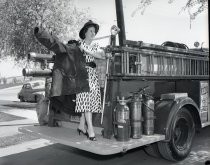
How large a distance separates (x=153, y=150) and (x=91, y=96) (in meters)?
1.52

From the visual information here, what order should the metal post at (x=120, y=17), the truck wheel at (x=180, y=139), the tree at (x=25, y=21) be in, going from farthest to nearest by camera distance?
the tree at (x=25, y=21) < the metal post at (x=120, y=17) < the truck wheel at (x=180, y=139)

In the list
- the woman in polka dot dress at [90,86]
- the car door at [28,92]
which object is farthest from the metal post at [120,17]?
the car door at [28,92]

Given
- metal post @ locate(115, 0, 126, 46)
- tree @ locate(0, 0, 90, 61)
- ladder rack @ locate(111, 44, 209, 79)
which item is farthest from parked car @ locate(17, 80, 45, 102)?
ladder rack @ locate(111, 44, 209, 79)

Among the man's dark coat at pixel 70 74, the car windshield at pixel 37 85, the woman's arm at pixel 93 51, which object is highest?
the woman's arm at pixel 93 51

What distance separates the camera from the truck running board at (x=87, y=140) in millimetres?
3996

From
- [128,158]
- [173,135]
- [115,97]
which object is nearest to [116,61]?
[115,97]

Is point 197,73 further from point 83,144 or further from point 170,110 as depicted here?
point 83,144

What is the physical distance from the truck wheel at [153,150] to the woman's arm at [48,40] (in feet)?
7.27

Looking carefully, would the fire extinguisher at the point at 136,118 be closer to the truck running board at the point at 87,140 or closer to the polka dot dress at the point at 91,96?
the truck running board at the point at 87,140

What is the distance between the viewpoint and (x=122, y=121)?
430cm

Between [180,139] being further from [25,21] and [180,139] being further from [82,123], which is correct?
[25,21]

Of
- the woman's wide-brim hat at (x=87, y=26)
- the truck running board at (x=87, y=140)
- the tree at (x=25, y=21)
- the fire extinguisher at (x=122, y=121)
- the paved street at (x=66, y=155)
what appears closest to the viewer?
the truck running board at (x=87, y=140)

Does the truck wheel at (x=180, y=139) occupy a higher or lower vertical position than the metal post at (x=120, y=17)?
lower

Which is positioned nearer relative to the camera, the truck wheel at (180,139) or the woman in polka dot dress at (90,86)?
the woman in polka dot dress at (90,86)
